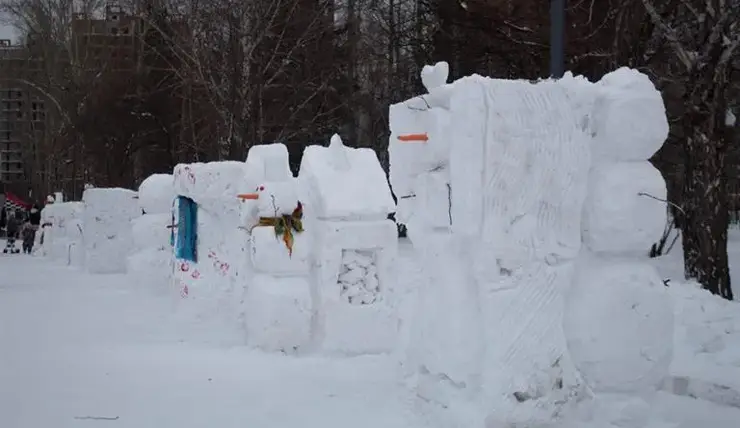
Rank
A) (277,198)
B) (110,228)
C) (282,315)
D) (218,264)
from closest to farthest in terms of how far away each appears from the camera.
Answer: (282,315)
(277,198)
(218,264)
(110,228)

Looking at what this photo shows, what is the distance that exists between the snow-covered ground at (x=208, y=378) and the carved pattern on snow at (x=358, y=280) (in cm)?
63

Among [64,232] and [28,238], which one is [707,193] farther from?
[28,238]

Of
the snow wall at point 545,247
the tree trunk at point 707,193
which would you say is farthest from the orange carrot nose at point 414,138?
the tree trunk at point 707,193

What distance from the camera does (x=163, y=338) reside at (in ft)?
33.8

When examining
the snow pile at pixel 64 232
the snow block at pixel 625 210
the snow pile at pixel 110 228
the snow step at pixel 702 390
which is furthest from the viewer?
the snow pile at pixel 64 232

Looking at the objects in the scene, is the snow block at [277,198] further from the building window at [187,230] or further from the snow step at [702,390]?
the snow step at [702,390]

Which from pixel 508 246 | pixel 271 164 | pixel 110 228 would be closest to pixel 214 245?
pixel 271 164

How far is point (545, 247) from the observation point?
5668 millimetres

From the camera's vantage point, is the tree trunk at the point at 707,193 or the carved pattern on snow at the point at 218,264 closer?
the tree trunk at the point at 707,193

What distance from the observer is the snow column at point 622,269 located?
18.9 feet

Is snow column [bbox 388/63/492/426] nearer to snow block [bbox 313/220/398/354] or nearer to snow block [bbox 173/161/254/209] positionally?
snow block [bbox 313/220/398/354]

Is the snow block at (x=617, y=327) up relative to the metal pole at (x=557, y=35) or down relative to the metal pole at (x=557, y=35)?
down

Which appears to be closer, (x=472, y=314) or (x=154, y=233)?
(x=472, y=314)

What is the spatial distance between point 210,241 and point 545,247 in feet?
22.9
